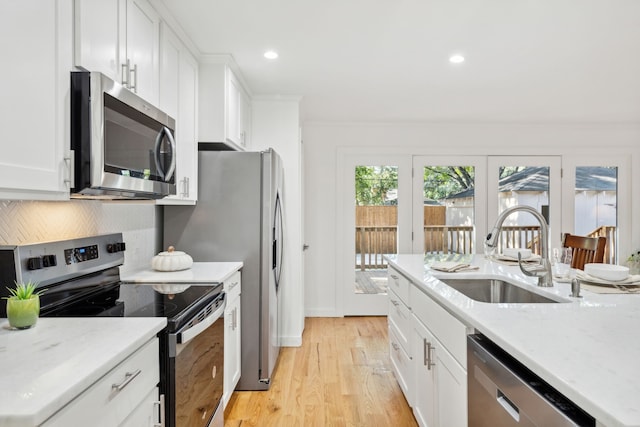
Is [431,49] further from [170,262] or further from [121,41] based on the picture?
[170,262]

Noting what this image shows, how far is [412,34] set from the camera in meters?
2.45

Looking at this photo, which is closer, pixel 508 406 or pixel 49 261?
pixel 508 406

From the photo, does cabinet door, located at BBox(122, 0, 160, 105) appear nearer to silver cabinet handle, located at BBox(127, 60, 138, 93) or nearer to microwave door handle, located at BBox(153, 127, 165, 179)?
silver cabinet handle, located at BBox(127, 60, 138, 93)

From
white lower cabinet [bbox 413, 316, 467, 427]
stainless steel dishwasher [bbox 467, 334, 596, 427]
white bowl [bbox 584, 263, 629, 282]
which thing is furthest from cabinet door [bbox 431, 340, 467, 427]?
white bowl [bbox 584, 263, 629, 282]

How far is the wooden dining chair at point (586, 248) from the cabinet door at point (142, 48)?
341 cm

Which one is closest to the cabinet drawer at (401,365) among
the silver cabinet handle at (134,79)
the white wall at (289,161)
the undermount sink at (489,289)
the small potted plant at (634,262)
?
the undermount sink at (489,289)

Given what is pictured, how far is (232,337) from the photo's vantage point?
253cm

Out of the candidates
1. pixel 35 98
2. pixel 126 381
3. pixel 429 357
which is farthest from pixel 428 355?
pixel 35 98

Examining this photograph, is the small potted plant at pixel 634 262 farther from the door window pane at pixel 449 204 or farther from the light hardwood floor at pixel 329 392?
the light hardwood floor at pixel 329 392

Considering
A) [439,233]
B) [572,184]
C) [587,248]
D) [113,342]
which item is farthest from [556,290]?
[572,184]

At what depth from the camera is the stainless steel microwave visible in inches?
55.7

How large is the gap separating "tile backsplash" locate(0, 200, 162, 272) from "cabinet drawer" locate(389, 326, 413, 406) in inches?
71.6

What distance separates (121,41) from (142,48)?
22 cm

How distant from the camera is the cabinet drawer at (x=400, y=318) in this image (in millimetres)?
2430
